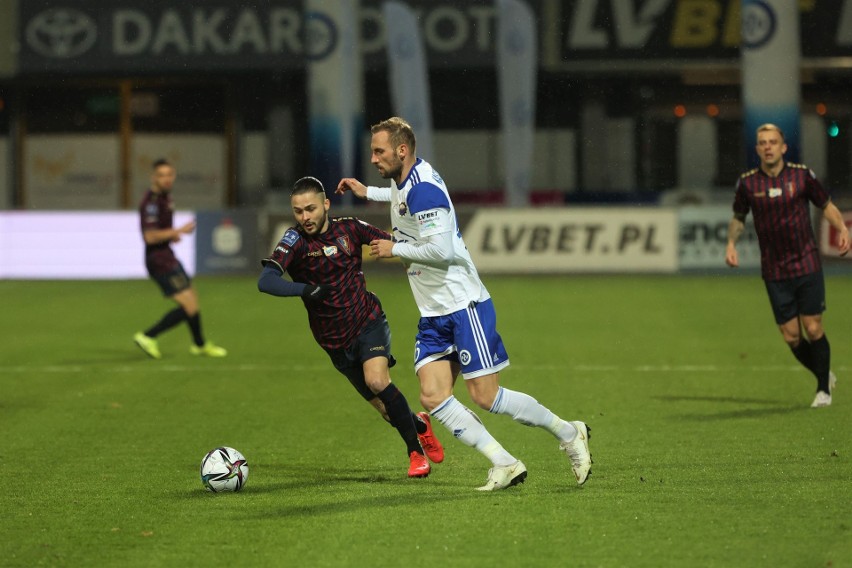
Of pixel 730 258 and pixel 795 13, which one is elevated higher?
pixel 795 13

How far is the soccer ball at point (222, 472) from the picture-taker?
7.50 metres

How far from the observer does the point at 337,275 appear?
797cm

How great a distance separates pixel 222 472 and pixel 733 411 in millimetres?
4456

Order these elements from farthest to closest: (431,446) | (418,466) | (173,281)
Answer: (173,281) → (431,446) → (418,466)

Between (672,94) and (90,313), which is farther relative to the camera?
(672,94)

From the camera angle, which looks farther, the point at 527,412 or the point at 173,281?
the point at 173,281

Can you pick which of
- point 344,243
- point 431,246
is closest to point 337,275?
point 344,243

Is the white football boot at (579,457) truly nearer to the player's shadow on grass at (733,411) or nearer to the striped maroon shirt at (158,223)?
the player's shadow on grass at (733,411)

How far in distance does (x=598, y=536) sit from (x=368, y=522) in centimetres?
111

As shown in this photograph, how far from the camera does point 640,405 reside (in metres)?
10.8

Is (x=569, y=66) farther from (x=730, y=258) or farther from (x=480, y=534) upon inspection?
(x=480, y=534)

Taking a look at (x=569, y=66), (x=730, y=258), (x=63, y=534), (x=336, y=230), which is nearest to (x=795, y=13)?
(x=569, y=66)

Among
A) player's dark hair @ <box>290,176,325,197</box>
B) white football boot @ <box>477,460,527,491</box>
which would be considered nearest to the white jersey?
player's dark hair @ <box>290,176,325,197</box>

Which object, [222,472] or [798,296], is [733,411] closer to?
[798,296]
